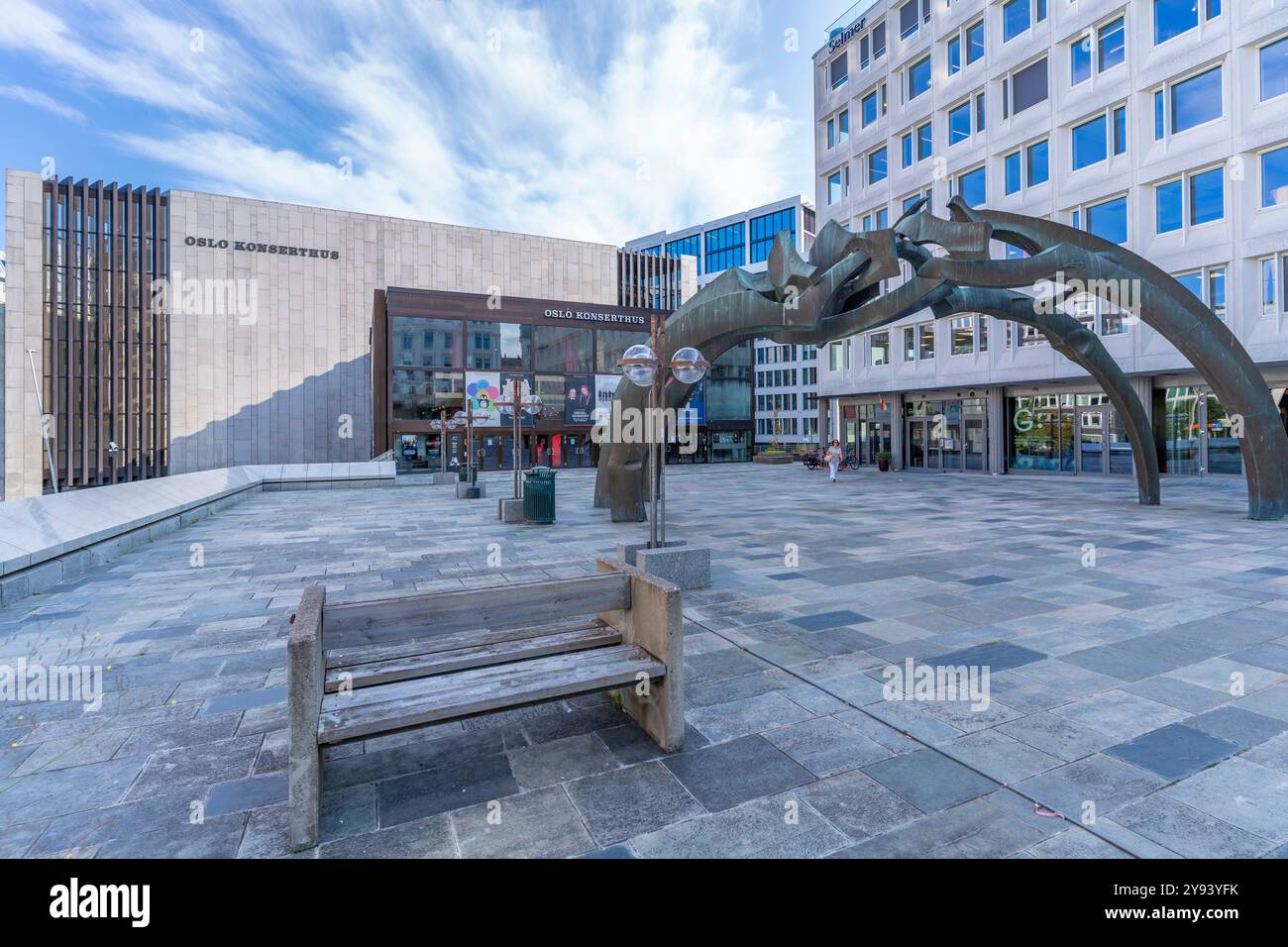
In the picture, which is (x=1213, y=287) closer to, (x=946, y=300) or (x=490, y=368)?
(x=946, y=300)

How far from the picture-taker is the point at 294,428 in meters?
48.9

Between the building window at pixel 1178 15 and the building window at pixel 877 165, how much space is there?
12.8 meters

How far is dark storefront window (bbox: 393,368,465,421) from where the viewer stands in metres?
42.2

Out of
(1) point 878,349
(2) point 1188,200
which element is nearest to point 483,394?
(1) point 878,349

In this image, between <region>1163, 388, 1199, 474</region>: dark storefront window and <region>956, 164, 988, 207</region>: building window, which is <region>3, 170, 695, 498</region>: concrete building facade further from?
<region>1163, 388, 1199, 474</region>: dark storefront window

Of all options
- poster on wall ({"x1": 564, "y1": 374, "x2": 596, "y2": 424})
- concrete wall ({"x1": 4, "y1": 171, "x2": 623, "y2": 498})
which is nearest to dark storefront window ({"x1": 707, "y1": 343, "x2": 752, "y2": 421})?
poster on wall ({"x1": 564, "y1": 374, "x2": 596, "y2": 424})

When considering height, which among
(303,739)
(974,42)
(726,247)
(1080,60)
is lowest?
(303,739)

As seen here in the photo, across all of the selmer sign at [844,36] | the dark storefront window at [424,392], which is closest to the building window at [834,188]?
the selmer sign at [844,36]

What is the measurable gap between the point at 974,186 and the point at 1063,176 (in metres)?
4.46

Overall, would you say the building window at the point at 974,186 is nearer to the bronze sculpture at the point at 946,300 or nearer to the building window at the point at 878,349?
the building window at the point at 878,349

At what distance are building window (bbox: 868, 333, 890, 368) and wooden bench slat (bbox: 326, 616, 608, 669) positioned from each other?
34.0 metres

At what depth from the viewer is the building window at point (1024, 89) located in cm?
2673
